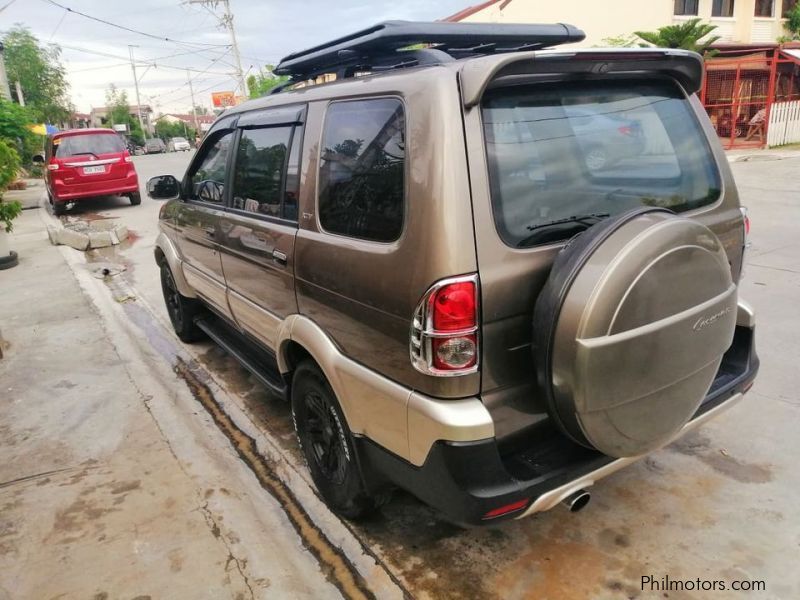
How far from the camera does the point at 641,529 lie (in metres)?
2.66

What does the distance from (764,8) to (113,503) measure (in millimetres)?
31690

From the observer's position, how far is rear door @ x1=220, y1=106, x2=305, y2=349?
289 cm

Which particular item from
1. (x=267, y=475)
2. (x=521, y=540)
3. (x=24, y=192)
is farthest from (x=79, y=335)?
(x=24, y=192)

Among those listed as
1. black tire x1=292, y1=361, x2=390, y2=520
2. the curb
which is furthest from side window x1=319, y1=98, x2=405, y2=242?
the curb

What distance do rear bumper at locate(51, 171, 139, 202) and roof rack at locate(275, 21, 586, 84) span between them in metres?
11.2

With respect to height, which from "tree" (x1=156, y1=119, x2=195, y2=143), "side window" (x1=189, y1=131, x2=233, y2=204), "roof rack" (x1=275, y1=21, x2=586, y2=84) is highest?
"tree" (x1=156, y1=119, x2=195, y2=143)

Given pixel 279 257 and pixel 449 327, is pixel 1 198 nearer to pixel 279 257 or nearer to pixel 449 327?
pixel 279 257

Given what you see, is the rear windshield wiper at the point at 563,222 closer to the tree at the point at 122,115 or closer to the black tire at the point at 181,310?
the black tire at the point at 181,310

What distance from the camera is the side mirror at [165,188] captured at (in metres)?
4.72

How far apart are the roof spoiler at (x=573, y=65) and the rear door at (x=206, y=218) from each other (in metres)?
2.15

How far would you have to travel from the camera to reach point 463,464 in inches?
77.9

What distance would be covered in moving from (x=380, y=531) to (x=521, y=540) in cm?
63

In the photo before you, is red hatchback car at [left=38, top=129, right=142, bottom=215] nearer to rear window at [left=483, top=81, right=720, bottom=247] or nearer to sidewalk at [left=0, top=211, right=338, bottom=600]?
sidewalk at [left=0, top=211, right=338, bottom=600]

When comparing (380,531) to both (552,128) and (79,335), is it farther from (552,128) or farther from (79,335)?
(79,335)
